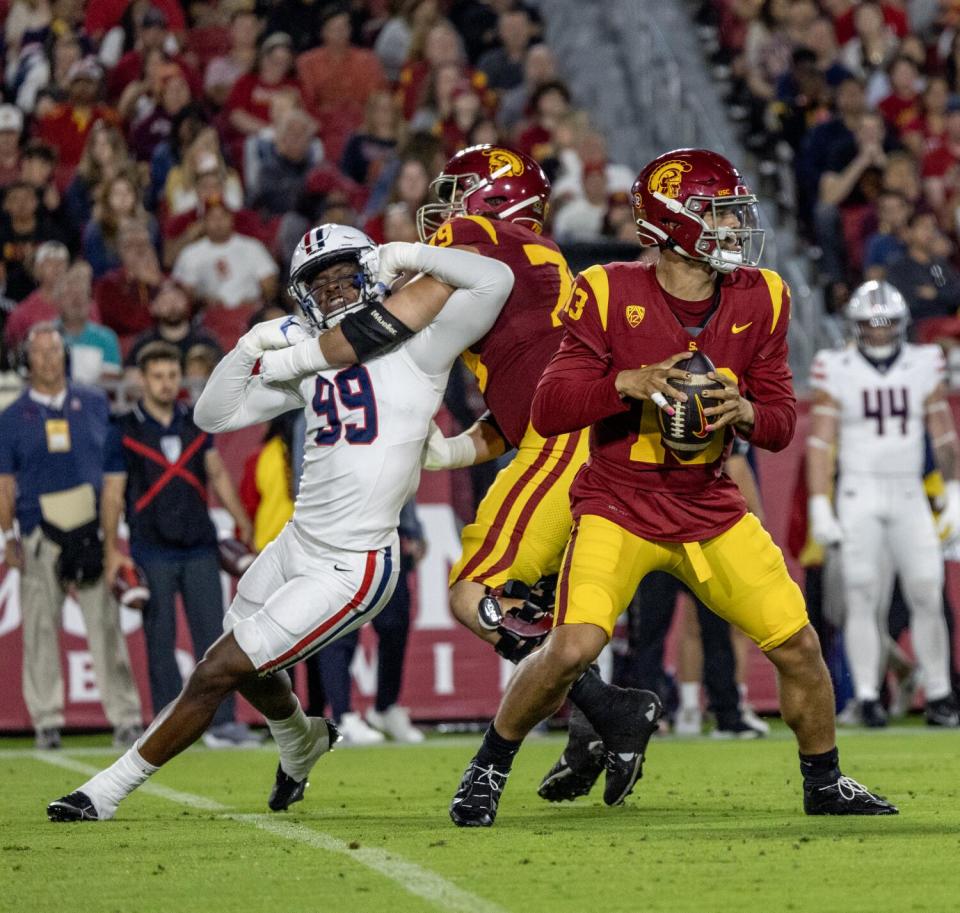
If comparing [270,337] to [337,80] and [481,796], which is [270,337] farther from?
[337,80]

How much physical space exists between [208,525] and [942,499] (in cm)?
396

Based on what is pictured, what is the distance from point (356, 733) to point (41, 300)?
3.64 metres

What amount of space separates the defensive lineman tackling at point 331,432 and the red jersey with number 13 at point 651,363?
1.77 ft

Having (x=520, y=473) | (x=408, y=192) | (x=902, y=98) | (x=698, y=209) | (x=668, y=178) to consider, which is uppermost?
(x=902, y=98)

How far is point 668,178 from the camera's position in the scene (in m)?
6.29

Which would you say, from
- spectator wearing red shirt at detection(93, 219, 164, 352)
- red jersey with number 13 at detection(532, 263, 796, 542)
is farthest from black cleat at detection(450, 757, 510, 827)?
spectator wearing red shirt at detection(93, 219, 164, 352)

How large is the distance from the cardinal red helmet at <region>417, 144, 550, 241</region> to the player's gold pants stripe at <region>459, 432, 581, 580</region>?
0.90 meters

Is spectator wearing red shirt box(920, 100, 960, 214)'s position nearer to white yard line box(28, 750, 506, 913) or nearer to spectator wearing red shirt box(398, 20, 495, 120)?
spectator wearing red shirt box(398, 20, 495, 120)

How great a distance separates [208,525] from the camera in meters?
10.8

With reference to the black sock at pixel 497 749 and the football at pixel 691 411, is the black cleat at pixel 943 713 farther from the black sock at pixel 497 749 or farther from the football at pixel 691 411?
the football at pixel 691 411

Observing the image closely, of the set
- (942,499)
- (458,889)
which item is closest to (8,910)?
(458,889)

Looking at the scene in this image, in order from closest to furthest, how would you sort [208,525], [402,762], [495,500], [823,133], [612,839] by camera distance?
1. [612,839]
2. [495,500]
3. [402,762]
4. [208,525]
5. [823,133]

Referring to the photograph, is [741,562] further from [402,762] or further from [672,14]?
[672,14]

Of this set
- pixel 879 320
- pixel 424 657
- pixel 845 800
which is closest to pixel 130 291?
pixel 424 657
